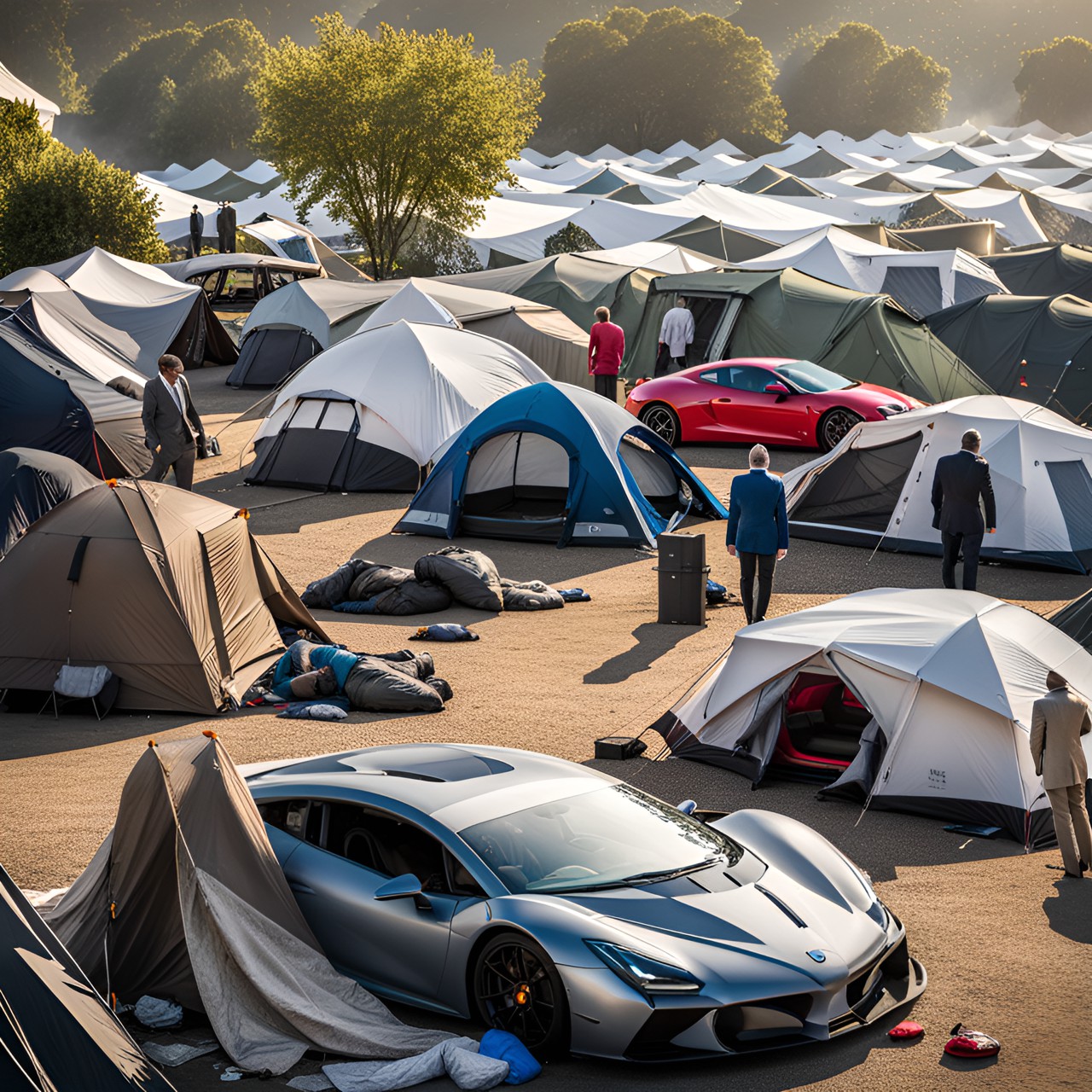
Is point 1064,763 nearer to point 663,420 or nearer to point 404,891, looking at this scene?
point 404,891

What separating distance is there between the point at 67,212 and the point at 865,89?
118133 millimetres

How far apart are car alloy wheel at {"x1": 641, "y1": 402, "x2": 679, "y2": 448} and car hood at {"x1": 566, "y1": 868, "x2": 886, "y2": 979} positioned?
1791cm

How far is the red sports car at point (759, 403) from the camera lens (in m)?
23.6

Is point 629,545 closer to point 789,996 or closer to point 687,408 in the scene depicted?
point 687,408

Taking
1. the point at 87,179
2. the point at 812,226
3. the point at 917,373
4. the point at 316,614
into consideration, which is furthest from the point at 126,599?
the point at 812,226

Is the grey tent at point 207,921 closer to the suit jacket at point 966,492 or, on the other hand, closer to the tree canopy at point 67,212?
the suit jacket at point 966,492

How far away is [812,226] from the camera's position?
46.4m

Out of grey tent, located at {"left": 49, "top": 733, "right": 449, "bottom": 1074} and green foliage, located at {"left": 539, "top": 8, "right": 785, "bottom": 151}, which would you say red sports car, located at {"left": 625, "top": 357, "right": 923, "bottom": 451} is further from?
green foliage, located at {"left": 539, "top": 8, "right": 785, "bottom": 151}

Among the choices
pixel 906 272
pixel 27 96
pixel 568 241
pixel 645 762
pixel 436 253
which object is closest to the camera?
pixel 645 762

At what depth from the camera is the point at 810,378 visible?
24219 millimetres

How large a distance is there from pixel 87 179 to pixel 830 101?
11608 centimetres

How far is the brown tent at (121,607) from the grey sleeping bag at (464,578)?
3379 millimetres

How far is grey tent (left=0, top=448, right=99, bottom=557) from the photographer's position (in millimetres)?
15875

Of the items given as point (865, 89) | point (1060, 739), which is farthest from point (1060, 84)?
point (1060, 739)
